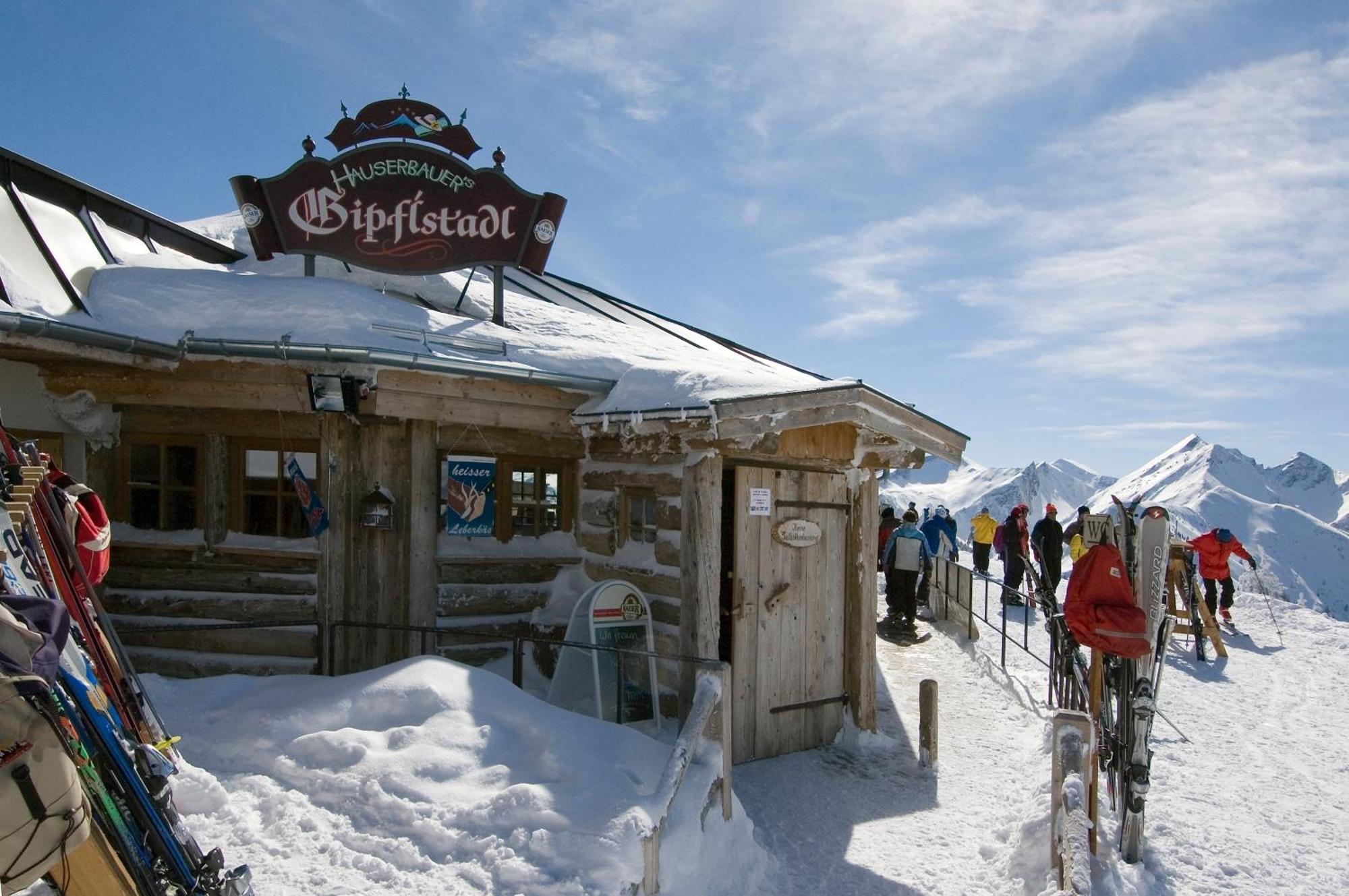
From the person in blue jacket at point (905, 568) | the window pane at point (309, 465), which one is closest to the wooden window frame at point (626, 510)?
the window pane at point (309, 465)

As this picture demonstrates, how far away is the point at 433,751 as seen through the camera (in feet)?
17.5

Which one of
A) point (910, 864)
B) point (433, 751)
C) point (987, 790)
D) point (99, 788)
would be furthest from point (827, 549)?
point (99, 788)

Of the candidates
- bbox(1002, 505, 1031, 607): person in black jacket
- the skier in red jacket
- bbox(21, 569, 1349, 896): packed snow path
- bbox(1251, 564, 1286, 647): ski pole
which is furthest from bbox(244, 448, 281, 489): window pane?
bbox(1251, 564, 1286, 647): ski pole

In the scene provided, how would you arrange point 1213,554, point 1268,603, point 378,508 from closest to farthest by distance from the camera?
point 378,508 < point 1213,554 < point 1268,603

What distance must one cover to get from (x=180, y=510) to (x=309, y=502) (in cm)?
133

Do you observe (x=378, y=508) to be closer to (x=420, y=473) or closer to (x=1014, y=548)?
(x=420, y=473)

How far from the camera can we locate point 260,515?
7.71 metres

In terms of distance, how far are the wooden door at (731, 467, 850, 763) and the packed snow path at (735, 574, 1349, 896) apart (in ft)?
1.00

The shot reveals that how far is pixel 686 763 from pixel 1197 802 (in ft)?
14.8

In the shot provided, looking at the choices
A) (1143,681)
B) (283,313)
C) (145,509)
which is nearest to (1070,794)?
(1143,681)

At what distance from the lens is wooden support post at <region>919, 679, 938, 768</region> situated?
7555 millimetres

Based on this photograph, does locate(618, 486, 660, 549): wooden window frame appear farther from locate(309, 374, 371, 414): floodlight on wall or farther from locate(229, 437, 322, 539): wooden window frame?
locate(229, 437, 322, 539): wooden window frame

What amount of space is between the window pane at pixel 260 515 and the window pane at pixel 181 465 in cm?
49

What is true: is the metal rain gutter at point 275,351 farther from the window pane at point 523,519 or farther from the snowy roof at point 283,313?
the window pane at point 523,519
